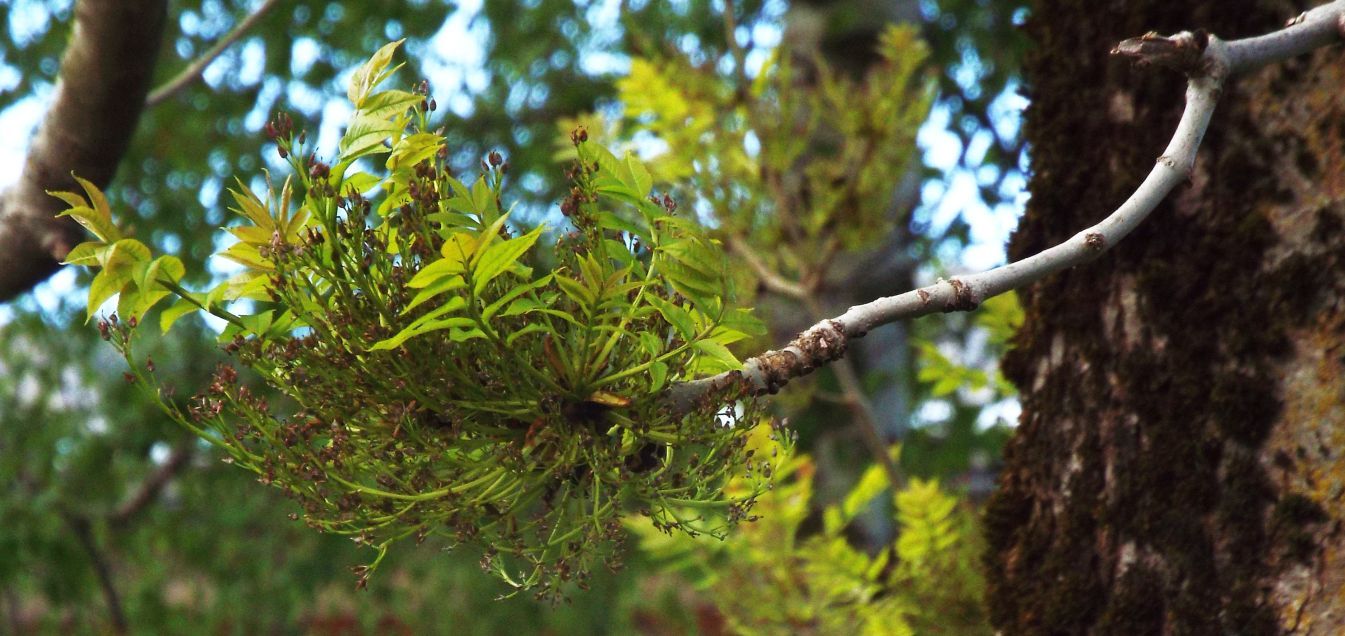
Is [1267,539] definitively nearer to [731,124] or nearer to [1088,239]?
[1088,239]

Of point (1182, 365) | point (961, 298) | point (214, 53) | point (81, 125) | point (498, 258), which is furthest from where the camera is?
point (214, 53)

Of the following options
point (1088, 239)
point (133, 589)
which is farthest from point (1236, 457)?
point (133, 589)

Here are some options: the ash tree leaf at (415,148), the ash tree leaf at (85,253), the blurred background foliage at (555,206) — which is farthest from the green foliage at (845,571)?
the ash tree leaf at (85,253)

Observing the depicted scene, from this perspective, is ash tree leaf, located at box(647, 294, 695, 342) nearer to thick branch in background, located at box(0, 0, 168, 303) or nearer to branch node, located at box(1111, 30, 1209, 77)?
branch node, located at box(1111, 30, 1209, 77)

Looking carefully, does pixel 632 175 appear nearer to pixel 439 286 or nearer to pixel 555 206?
pixel 439 286

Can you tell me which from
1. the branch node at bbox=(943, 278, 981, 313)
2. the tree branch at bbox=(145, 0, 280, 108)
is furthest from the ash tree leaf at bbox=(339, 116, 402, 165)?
the tree branch at bbox=(145, 0, 280, 108)

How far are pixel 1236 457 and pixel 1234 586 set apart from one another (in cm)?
17

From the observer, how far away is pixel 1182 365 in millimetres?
1585

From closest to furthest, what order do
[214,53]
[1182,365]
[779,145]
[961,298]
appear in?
[961,298] < [1182,365] < [214,53] < [779,145]

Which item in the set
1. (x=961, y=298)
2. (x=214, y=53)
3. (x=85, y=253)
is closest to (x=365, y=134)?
(x=85, y=253)

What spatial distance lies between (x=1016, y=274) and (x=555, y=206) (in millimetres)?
2349

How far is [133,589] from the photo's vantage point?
757cm

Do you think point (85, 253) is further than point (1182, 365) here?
No

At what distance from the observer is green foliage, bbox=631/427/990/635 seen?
96.4 inches
